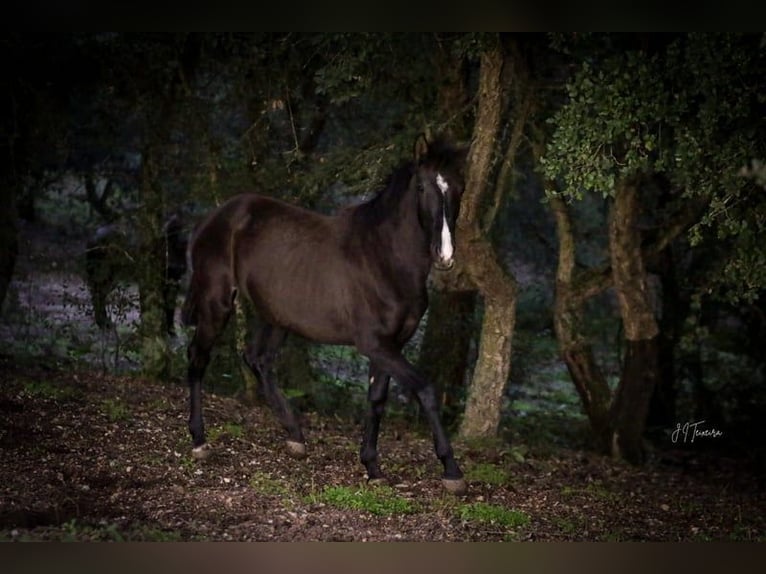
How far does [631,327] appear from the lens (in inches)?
266

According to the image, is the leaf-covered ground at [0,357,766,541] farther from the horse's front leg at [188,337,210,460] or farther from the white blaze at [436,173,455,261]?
the white blaze at [436,173,455,261]

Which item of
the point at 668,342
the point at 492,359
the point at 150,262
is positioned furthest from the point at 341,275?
the point at 668,342

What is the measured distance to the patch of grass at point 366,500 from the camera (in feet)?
16.0

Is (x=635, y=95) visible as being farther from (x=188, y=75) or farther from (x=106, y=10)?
(x=188, y=75)

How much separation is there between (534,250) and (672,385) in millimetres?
1579

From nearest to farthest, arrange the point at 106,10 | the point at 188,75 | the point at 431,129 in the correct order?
the point at 106,10 < the point at 431,129 < the point at 188,75

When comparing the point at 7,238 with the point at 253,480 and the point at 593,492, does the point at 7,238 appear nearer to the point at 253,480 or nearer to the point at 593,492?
the point at 253,480

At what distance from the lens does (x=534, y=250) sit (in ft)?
26.5

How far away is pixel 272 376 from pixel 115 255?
1.98 m

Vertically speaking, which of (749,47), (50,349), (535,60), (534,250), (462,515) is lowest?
(462,515)

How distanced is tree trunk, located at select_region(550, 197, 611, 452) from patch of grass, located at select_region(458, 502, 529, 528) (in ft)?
6.85

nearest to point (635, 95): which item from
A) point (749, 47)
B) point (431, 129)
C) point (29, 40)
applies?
point (749, 47)

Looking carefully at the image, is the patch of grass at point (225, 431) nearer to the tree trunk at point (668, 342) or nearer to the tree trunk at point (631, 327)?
the tree trunk at point (631, 327)
